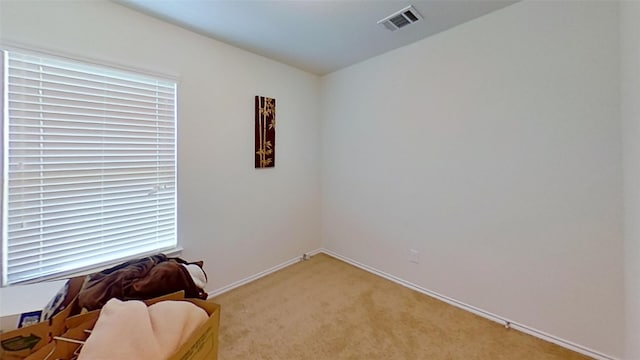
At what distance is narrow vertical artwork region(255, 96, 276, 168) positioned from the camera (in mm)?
2662

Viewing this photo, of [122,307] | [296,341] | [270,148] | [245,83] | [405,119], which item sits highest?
[245,83]

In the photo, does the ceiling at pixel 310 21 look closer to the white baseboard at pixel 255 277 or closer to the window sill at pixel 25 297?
the window sill at pixel 25 297

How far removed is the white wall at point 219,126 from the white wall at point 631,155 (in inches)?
102

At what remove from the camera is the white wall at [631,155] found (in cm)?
123

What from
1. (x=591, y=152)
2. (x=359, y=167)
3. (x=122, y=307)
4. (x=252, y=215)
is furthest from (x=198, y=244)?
(x=591, y=152)

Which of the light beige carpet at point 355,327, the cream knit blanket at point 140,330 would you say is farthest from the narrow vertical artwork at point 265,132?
the cream knit blanket at point 140,330

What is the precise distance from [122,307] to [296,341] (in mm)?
1206

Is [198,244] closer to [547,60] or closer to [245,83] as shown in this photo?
[245,83]

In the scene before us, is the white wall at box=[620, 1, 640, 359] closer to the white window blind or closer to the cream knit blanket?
the cream knit blanket

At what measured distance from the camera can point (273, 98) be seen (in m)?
2.79

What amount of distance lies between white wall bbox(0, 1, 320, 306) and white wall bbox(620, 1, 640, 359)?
8.51ft

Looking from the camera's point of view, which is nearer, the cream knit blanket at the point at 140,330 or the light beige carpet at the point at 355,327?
the cream knit blanket at the point at 140,330

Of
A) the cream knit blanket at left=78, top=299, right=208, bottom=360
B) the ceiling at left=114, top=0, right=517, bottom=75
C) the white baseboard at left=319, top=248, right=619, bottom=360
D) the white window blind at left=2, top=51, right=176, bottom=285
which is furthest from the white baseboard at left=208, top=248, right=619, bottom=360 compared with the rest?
the ceiling at left=114, top=0, right=517, bottom=75

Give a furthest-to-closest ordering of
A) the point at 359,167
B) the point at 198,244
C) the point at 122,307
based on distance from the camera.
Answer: the point at 359,167 < the point at 198,244 < the point at 122,307
